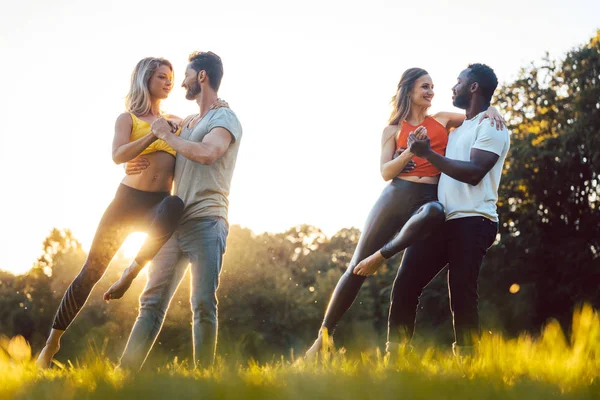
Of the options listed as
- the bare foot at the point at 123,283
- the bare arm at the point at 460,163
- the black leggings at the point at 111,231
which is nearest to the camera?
the bare arm at the point at 460,163

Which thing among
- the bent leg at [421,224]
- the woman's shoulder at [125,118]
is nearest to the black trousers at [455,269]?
the bent leg at [421,224]

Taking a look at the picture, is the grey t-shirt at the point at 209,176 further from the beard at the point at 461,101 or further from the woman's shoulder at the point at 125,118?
the beard at the point at 461,101

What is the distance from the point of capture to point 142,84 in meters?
4.87

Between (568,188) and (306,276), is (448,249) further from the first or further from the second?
(306,276)

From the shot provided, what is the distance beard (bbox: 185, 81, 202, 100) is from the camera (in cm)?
483

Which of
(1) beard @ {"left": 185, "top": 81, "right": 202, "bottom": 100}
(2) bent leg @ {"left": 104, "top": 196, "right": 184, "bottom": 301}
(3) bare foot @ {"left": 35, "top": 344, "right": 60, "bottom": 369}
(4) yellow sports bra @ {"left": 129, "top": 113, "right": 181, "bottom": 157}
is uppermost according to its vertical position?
(1) beard @ {"left": 185, "top": 81, "right": 202, "bottom": 100}

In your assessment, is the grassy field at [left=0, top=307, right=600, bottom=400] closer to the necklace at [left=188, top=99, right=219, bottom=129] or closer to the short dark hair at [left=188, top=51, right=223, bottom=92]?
the necklace at [left=188, top=99, right=219, bottom=129]

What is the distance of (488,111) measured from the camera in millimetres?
4559

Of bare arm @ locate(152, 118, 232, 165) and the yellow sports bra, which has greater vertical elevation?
the yellow sports bra

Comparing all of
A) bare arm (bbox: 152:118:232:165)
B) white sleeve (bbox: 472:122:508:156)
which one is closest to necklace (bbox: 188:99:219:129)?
bare arm (bbox: 152:118:232:165)

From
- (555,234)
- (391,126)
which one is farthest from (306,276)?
(391,126)

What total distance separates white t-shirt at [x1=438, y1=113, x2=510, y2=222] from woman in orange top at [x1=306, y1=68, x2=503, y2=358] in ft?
0.43

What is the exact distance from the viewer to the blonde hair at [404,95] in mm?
5016

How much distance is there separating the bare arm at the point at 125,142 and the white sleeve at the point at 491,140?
6.72 feet
